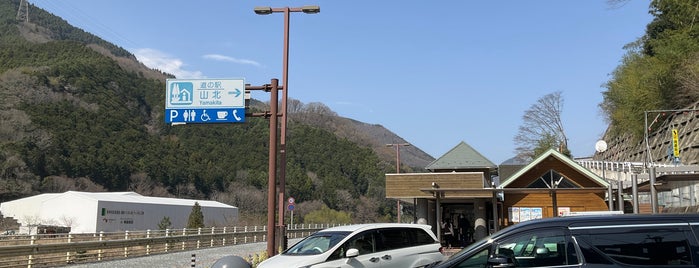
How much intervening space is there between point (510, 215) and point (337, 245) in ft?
60.8

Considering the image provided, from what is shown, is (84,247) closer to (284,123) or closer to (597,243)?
(284,123)

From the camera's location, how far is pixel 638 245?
5.80 metres

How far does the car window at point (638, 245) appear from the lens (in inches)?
225

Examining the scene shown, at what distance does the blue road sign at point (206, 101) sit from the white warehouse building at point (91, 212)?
4079cm

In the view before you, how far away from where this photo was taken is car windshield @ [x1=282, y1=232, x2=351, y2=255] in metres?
10.5

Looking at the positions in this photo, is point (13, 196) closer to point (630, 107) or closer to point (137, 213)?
point (137, 213)

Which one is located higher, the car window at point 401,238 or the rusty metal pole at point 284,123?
the rusty metal pole at point 284,123

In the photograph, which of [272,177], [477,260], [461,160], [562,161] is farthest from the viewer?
[461,160]

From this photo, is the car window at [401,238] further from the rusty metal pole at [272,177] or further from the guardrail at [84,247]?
the guardrail at [84,247]

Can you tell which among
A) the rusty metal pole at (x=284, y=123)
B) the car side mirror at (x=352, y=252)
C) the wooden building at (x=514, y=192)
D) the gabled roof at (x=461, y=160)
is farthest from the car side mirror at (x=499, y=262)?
the gabled roof at (x=461, y=160)

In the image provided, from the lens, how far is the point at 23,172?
77.1m

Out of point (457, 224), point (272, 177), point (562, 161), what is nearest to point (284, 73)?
point (272, 177)

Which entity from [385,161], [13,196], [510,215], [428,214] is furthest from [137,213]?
[385,161]

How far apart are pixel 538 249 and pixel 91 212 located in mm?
56308
